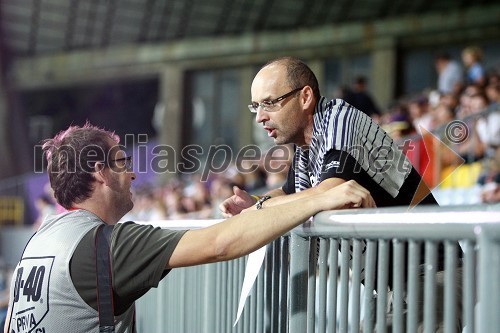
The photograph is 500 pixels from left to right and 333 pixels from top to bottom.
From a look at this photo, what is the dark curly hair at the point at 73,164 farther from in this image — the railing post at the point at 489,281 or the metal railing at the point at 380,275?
the railing post at the point at 489,281

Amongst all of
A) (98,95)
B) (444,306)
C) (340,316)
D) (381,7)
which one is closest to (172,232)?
(340,316)

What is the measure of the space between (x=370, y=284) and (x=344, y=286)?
9.9 inches

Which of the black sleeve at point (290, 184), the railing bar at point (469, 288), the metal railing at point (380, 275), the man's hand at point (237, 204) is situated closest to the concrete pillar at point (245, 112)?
the black sleeve at point (290, 184)

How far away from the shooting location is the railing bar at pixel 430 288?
2.29 m

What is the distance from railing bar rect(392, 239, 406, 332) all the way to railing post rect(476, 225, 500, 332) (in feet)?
1.58

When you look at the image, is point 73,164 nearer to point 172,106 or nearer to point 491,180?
point 491,180

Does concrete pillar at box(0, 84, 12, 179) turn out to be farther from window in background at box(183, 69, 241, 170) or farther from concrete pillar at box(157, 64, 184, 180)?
window in background at box(183, 69, 241, 170)

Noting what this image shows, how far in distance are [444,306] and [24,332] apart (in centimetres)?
173

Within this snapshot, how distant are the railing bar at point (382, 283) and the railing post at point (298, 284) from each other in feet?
2.05

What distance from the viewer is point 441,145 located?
10.0 m

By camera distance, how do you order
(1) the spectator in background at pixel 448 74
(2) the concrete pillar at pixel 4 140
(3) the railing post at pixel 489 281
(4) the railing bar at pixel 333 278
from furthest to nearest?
(2) the concrete pillar at pixel 4 140 → (1) the spectator in background at pixel 448 74 → (4) the railing bar at pixel 333 278 → (3) the railing post at pixel 489 281

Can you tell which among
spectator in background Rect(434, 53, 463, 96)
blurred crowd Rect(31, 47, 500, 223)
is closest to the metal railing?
blurred crowd Rect(31, 47, 500, 223)

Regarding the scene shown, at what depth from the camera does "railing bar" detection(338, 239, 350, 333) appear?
2818 millimetres

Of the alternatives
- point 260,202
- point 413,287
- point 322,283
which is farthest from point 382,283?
point 260,202
